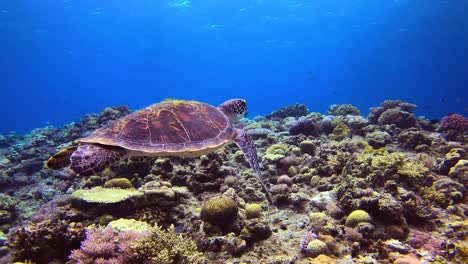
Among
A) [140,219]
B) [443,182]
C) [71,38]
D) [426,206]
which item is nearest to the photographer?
[140,219]

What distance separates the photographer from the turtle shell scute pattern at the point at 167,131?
17.6 ft

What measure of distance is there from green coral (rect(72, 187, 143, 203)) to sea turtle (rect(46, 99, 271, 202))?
606mm

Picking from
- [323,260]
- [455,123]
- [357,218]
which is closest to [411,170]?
[357,218]

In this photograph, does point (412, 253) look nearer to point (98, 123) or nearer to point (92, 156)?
point (92, 156)

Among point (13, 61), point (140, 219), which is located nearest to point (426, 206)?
point (140, 219)

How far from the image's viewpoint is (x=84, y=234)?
4.08 m

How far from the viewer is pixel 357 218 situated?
4801 millimetres

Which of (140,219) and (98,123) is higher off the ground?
(98,123)

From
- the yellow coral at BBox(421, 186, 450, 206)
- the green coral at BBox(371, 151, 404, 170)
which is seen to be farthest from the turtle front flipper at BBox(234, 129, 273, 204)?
the yellow coral at BBox(421, 186, 450, 206)

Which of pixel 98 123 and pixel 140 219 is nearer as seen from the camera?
pixel 140 219

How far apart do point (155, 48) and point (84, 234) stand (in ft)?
388

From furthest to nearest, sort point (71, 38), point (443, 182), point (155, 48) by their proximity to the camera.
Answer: point (155, 48) < point (71, 38) < point (443, 182)

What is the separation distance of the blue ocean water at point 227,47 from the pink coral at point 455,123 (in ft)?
44.4

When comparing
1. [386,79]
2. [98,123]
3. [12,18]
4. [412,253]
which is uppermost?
[386,79]
